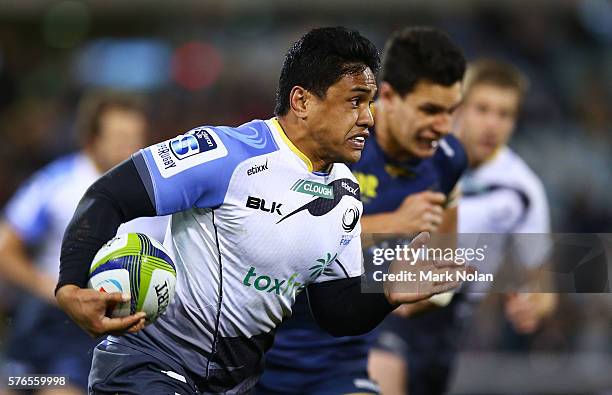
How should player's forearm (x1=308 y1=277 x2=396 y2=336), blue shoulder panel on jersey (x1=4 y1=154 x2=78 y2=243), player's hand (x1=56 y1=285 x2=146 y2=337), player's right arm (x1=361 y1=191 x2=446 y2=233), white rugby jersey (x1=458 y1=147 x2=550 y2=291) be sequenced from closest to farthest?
player's hand (x1=56 y1=285 x2=146 y2=337)
player's forearm (x1=308 y1=277 x2=396 y2=336)
player's right arm (x1=361 y1=191 x2=446 y2=233)
blue shoulder panel on jersey (x1=4 y1=154 x2=78 y2=243)
white rugby jersey (x1=458 y1=147 x2=550 y2=291)

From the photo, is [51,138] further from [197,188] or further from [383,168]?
[197,188]

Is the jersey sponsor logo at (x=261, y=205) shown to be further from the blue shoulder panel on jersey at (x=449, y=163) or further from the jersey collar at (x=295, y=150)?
the blue shoulder panel on jersey at (x=449, y=163)

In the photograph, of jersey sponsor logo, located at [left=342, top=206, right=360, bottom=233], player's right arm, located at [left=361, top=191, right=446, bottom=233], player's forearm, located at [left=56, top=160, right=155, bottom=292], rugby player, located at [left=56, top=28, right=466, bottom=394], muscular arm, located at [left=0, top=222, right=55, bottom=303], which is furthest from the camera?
muscular arm, located at [left=0, top=222, right=55, bottom=303]

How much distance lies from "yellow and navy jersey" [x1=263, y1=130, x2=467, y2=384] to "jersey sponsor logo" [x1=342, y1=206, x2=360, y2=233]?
1281 mm

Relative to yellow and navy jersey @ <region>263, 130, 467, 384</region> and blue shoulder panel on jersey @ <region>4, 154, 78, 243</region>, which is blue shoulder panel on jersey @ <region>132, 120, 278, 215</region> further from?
blue shoulder panel on jersey @ <region>4, 154, 78, 243</region>

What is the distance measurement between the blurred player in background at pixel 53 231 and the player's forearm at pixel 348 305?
2310 mm

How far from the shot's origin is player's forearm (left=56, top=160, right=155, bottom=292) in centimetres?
383

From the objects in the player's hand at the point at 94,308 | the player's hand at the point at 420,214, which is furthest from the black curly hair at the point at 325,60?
the player's hand at the point at 420,214

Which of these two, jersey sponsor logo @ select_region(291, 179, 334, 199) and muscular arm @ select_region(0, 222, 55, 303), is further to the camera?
muscular arm @ select_region(0, 222, 55, 303)

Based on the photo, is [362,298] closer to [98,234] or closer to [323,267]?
[323,267]

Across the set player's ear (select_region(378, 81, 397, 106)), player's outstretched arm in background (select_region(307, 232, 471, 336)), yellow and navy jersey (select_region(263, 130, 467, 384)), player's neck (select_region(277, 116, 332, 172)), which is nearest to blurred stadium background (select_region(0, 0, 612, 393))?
player's ear (select_region(378, 81, 397, 106))

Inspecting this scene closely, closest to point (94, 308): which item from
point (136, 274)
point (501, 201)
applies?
point (136, 274)

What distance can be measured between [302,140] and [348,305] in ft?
2.56

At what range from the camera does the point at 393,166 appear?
5941 millimetres
